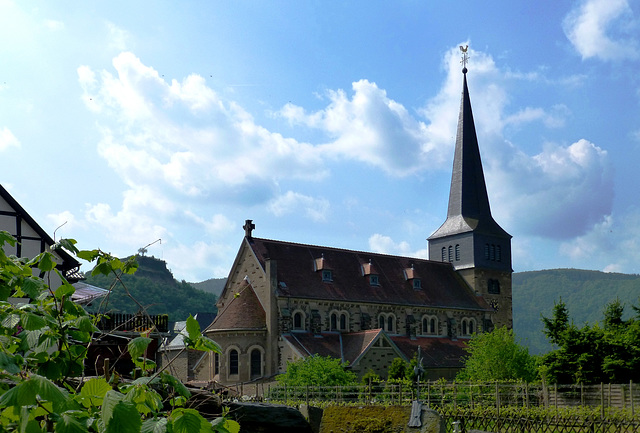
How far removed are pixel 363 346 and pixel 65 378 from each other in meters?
42.5

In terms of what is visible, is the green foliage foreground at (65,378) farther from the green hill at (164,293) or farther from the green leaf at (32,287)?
the green hill at (164,293)

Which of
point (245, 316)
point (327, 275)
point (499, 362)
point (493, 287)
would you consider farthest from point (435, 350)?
point (245, 316)

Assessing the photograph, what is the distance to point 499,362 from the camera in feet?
151

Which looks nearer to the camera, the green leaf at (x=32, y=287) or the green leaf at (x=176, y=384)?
the green leaf at (x=176, y=384)

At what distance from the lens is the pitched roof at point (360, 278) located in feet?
167

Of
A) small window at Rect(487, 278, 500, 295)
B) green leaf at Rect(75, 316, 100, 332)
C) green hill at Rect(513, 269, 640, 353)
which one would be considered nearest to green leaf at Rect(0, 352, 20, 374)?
green leaf at Rect(75, 316, 100, 332)

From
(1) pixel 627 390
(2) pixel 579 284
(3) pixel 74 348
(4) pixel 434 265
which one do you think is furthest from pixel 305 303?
(2) pixel 579 284

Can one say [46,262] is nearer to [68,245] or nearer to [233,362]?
[68,245]

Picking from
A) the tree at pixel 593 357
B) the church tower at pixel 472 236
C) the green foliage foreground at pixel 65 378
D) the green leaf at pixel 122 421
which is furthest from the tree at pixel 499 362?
the green leaf at pixel 122 421

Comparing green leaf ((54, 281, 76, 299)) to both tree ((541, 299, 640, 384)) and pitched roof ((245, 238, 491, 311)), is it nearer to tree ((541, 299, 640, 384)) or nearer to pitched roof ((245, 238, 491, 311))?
tree ((541, 299, 640, 384))

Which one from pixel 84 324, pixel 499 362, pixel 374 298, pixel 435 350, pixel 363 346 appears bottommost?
pixel 499 362

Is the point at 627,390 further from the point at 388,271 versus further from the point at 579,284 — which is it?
the point at 579,284

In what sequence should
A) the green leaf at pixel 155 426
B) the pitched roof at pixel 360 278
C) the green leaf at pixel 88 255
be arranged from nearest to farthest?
1. the green leaf at pixel 155 426
2. the green leaf at pixel 88 255
3. the pitched roof at pixel 360 278

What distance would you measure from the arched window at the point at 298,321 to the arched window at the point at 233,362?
187 inches
